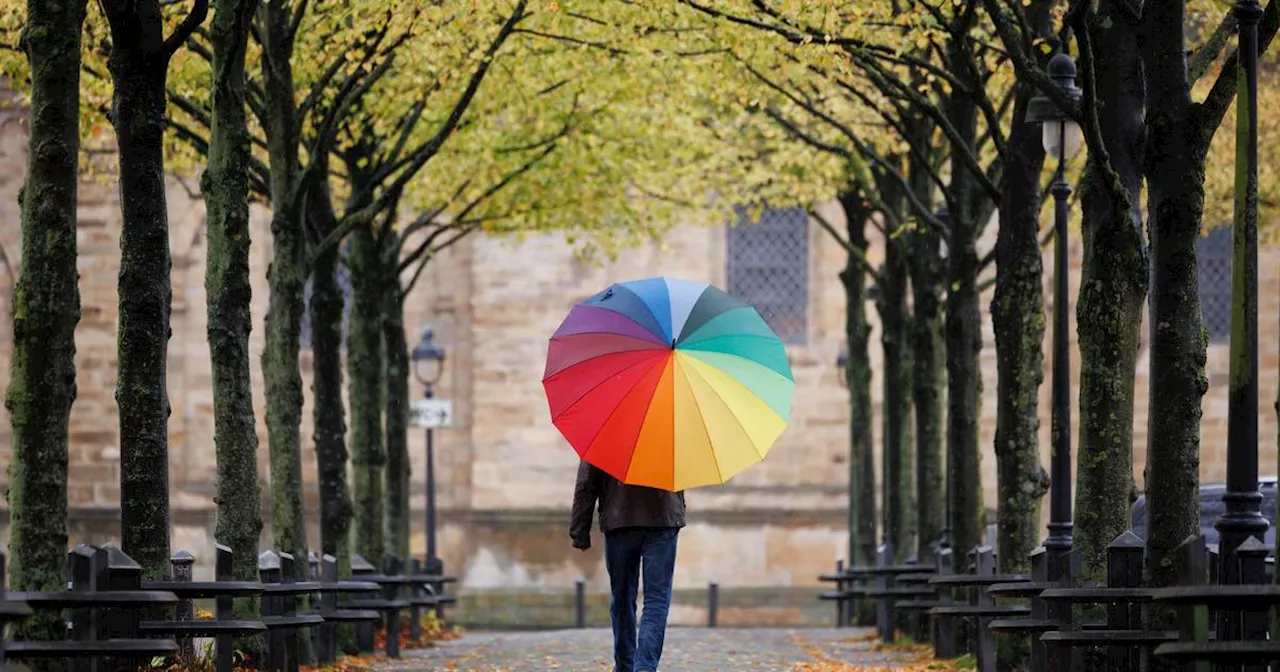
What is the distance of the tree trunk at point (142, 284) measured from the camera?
44.6 ft

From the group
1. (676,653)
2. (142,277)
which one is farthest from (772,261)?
(142,277)

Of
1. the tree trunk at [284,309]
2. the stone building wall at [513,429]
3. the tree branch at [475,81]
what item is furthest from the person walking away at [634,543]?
the stone building wall at [513,429]

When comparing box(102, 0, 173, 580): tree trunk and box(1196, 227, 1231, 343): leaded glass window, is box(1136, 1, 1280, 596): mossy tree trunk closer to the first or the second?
box(102, 0, 173, 580): tree trunk

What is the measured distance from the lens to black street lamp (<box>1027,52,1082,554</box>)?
1631 cm

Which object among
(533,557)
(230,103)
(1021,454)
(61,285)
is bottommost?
(533,557)

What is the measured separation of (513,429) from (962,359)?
766 inches

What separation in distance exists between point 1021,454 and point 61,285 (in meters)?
8.89

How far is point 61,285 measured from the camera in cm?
1184

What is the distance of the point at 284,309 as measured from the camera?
18.9 m

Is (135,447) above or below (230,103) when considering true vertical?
below

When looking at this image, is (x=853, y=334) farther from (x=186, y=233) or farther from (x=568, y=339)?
(x=568, y=339)

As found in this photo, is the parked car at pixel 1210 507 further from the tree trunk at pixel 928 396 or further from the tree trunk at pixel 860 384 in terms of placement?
the tree trunk at pixel 860 384

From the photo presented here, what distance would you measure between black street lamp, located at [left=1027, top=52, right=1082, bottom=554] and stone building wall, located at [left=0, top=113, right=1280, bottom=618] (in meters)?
21.2

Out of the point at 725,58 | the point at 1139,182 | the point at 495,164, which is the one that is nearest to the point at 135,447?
the point at 1139,182
